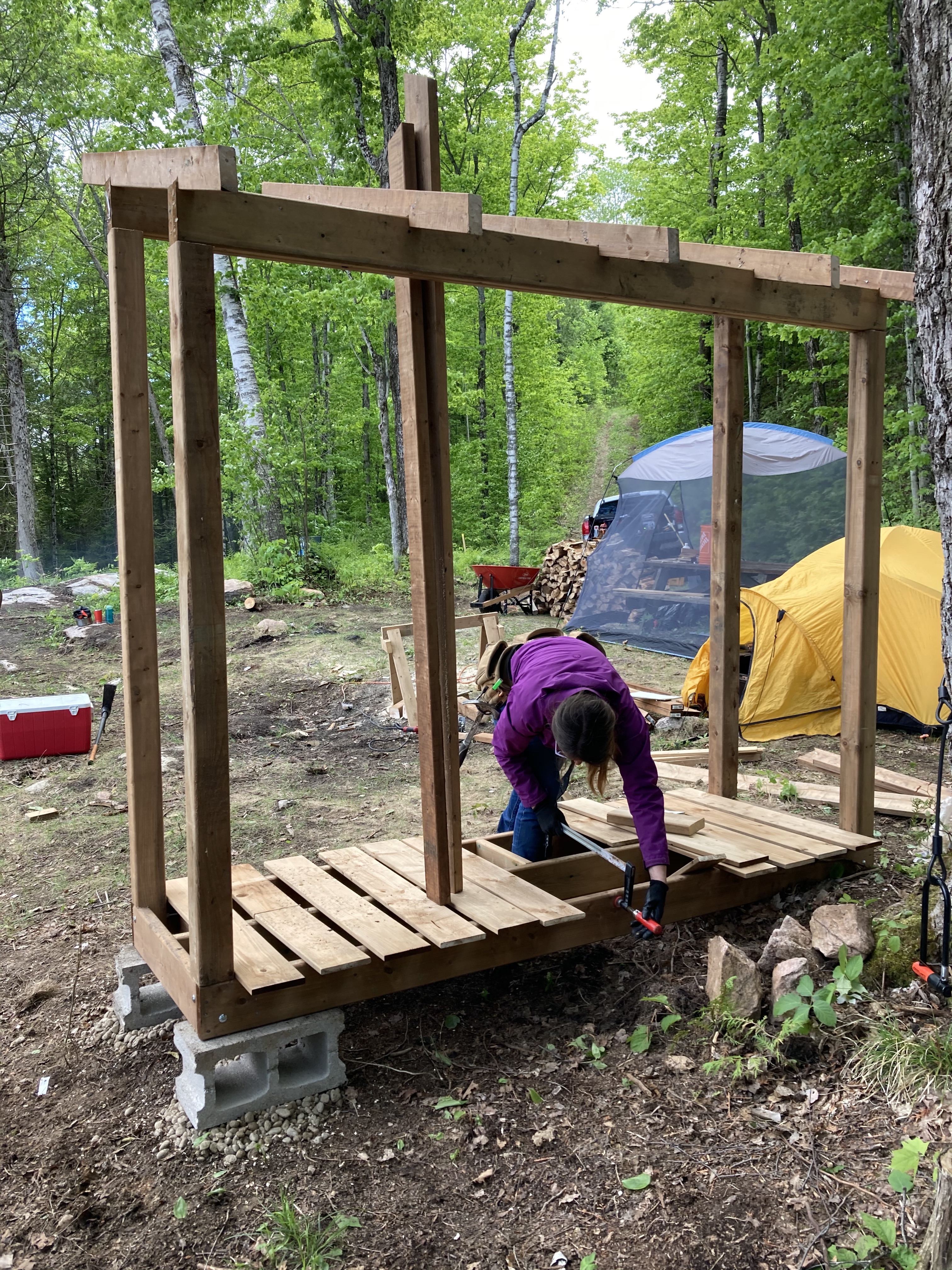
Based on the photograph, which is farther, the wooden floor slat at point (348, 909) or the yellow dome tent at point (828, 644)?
the yellow dome tent at point (828, 644)

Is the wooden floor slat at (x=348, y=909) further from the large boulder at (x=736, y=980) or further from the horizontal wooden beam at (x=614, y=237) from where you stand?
the horizontal wooden beam at (x=614, y=237)

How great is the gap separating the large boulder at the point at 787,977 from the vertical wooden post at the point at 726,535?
1575 millimetres

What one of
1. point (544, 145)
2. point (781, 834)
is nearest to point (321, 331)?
point (544, 145)

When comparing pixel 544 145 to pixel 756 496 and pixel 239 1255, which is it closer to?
pixel 756 496

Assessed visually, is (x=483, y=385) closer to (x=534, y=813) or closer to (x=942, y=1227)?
(x=534, y=813)

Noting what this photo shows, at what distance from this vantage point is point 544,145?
848 inches

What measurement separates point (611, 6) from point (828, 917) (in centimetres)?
1809

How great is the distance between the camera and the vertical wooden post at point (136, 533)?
310 centimetres

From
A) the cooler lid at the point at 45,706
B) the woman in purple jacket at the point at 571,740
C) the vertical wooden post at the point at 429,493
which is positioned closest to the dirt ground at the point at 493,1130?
the woman in purple jacket at the point at 571,740

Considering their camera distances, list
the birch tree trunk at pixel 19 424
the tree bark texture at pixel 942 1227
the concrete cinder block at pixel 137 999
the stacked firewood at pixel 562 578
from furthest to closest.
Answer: the birch tree trunk at pixel 19 424 < the stacked firewood at pixel 562 578 < the concrete cinder block at pixel 137 999 < the tree bark texture at pixel 942 1227

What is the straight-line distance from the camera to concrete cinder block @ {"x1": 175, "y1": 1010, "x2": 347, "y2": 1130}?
9.00 ft

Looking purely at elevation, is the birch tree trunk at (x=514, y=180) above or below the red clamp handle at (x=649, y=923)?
above

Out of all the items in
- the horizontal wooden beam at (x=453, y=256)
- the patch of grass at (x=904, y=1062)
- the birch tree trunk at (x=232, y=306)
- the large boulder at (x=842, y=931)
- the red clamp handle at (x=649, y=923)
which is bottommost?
the patch of grass at (x=904, y=1062)

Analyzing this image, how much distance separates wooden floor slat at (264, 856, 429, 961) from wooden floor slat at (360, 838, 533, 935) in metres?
0.23
